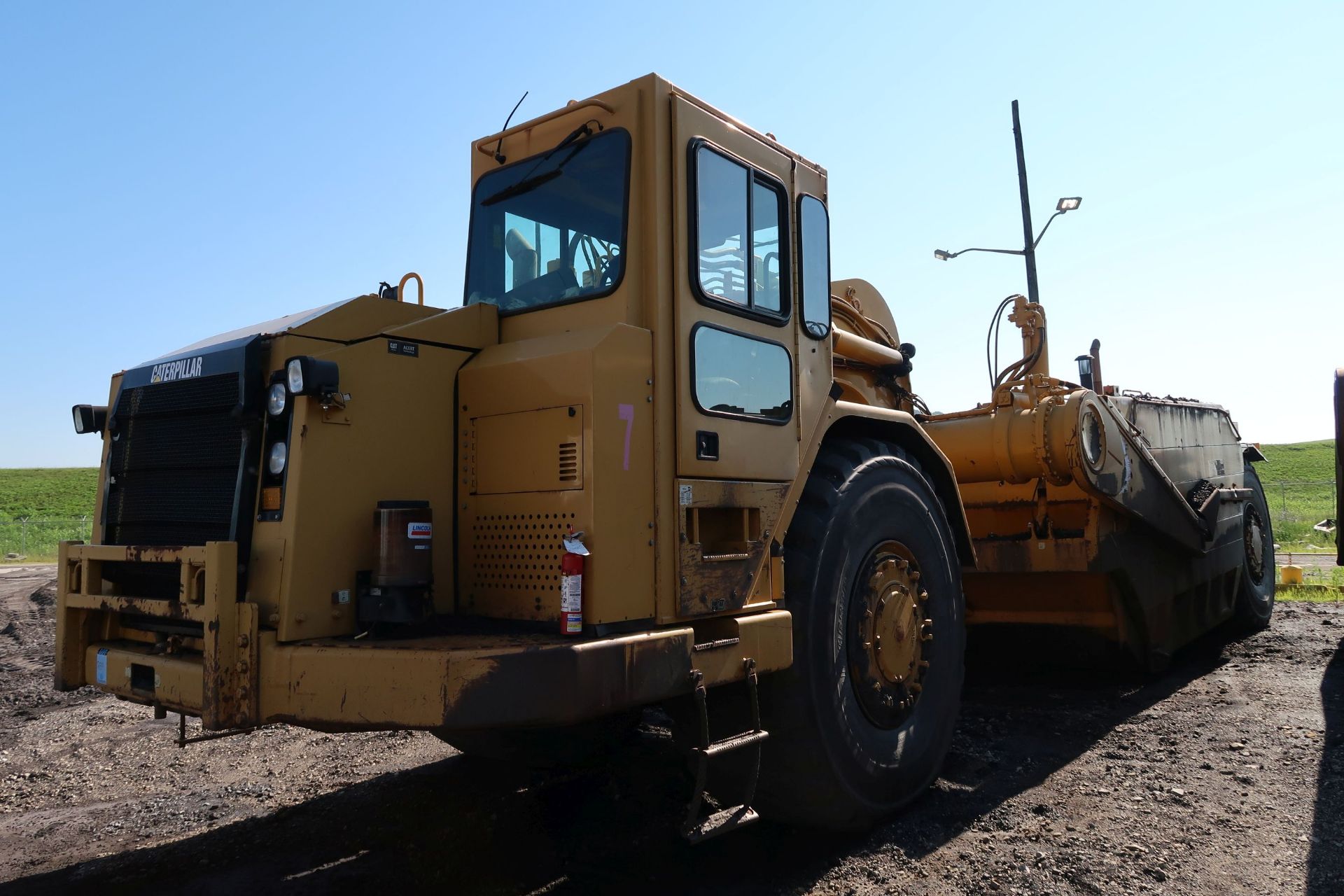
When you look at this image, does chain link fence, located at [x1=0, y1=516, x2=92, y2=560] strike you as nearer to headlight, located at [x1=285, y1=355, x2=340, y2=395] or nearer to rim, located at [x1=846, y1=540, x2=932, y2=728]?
headlight, located at [x1=285, y1=355, x2=340, y2=395]

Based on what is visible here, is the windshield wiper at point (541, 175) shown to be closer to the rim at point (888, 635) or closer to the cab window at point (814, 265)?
the cab window at point (814, 265)

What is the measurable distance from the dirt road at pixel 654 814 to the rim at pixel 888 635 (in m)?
0.54

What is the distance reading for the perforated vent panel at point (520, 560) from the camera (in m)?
3.52

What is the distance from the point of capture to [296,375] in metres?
3.36

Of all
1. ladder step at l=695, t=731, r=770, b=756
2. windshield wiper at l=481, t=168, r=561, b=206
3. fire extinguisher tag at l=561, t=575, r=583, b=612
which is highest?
windshield wiper at l=481, t=168, r=561, b=206

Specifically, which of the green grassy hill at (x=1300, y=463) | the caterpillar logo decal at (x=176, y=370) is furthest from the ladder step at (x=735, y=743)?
the green grassy hill at (x=1300, y=463)

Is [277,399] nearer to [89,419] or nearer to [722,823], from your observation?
[89,419]

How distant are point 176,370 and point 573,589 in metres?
1.98

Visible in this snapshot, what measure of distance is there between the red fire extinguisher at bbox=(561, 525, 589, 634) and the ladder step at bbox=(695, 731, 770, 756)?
0.68 metres

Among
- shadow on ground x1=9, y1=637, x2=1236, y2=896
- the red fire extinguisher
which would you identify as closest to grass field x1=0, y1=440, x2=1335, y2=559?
shadow on ground x1=9, y1=637, x2=1236, y2=896

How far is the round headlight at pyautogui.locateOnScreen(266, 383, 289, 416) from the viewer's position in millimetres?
3484

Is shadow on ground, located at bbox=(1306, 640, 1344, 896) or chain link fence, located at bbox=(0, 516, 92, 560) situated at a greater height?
chain link fence, located at bbox=(0, 516, 92, 560)

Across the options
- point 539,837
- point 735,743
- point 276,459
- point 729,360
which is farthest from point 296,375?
point 539,837

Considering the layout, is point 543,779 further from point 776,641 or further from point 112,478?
point 112,478
